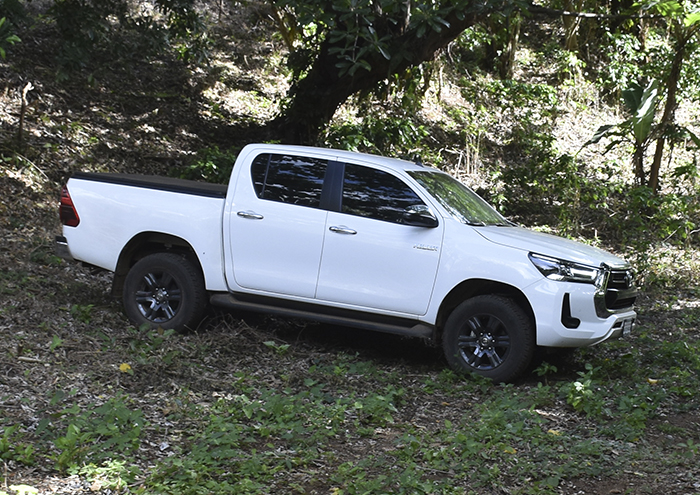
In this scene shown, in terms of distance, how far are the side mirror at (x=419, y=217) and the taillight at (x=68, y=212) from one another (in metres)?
3.33

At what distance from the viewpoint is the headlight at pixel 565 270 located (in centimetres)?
617

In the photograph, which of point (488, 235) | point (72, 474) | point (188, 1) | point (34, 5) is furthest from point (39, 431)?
point (34, 5)

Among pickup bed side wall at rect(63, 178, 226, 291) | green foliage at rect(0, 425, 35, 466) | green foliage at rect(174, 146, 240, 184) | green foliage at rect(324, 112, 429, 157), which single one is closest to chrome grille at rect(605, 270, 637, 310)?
pickup bed side wall at rect(63, 178, 226, 291)

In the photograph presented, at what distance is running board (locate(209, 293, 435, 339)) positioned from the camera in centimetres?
656

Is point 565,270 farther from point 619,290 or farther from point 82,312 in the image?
point 82,312

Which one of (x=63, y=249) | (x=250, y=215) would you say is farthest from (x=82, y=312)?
(x=250, y=215)

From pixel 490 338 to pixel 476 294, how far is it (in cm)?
47

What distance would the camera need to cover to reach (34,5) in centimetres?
1606

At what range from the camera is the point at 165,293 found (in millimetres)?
7277

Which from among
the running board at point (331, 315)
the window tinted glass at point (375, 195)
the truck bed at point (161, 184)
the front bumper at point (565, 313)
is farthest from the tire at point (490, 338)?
the truck bed at point (161, 184)

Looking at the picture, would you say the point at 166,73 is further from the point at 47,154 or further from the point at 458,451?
the point at 458,451

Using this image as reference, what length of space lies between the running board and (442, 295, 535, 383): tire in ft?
0.83

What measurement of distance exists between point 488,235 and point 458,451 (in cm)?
219

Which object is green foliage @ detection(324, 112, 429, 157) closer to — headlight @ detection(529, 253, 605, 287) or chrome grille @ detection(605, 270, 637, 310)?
chrome grille @ detection(605, 270, 637, 310)
